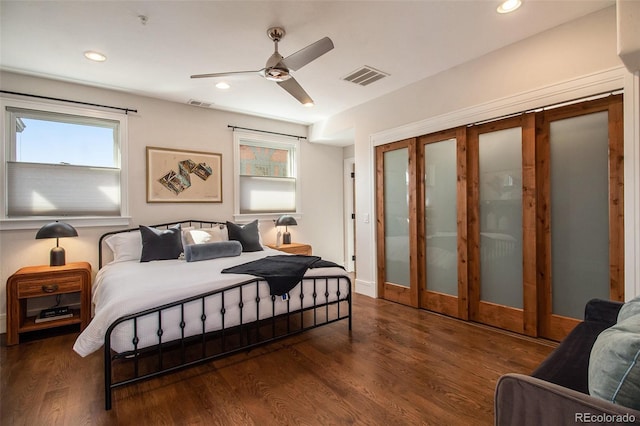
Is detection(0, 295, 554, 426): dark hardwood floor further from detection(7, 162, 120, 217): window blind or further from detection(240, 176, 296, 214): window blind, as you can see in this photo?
detection(240, 176, 296, 214): window blind

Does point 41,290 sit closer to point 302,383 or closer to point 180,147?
point 180,147

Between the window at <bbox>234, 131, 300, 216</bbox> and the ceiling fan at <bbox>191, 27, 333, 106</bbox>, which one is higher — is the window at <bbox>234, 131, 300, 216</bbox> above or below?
below

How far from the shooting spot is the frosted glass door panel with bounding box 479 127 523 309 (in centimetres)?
300

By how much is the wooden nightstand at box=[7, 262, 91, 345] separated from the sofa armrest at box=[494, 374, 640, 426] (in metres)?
3.70

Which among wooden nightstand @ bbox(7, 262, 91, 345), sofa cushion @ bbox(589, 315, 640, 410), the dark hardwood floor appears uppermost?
sofa cushion @ bbox(589, 315, 640, 410)

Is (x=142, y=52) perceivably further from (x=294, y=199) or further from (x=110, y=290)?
(x=294, y=199)

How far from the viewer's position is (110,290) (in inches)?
91.7

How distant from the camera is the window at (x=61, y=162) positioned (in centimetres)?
→ 330

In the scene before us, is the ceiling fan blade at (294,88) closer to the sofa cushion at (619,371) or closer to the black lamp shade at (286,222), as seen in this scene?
the black lamp shade at (286,222)

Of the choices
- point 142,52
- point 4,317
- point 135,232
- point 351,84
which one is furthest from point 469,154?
point 4,317

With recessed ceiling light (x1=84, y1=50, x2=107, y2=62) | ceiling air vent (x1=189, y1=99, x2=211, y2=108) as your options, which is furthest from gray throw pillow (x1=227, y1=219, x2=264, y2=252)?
recessed ceiling light (x1=84, y1=50, x2=107, y2=62)

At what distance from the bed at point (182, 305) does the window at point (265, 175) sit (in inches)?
57.6

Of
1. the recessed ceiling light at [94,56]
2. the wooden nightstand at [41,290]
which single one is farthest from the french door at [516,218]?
the wooden nightstand at [41,290]

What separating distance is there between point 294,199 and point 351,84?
2272 millimetres
